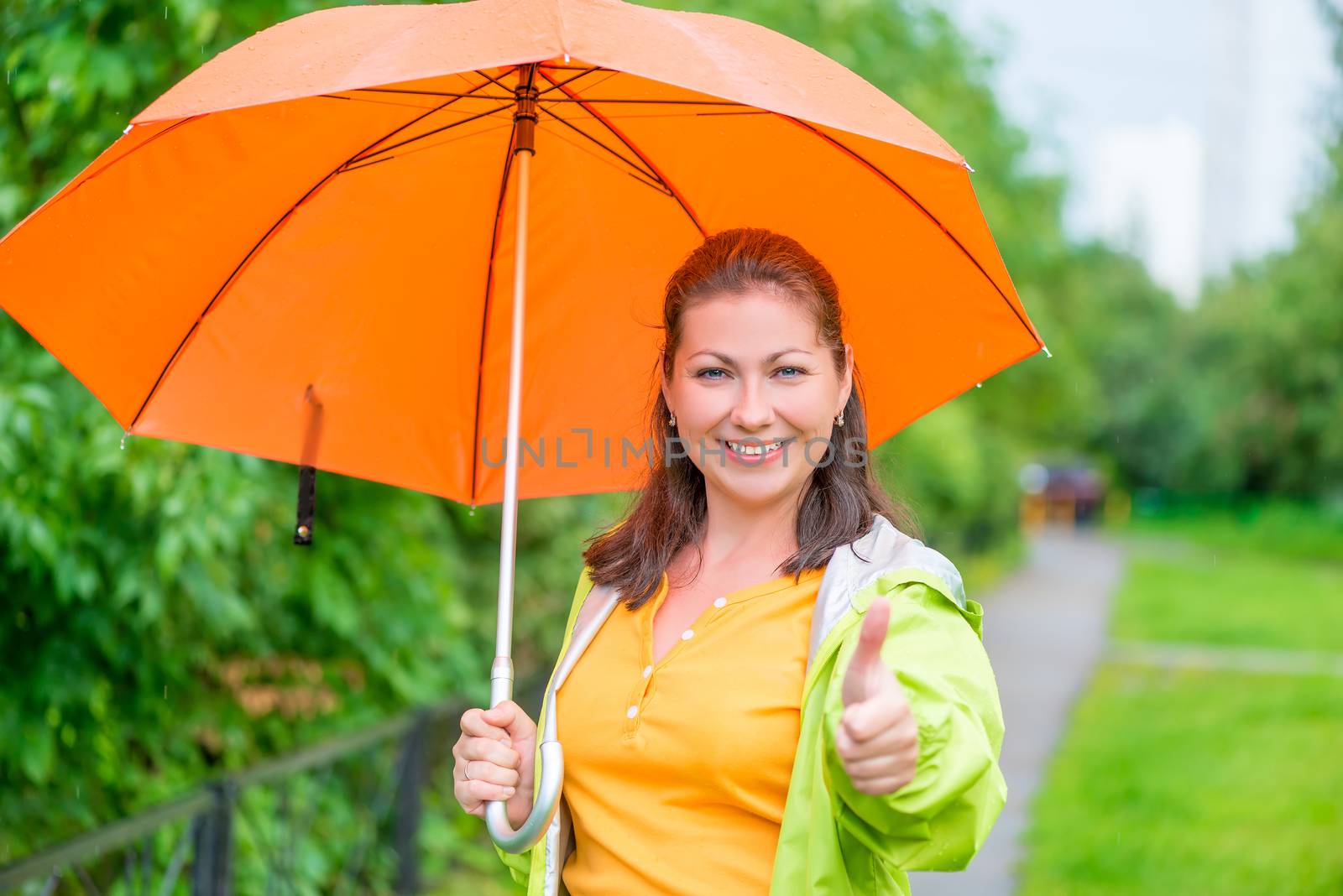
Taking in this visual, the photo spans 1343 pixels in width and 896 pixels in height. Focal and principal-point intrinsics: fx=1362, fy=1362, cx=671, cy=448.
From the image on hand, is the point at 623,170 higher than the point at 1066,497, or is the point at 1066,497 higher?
the point at 1066,497

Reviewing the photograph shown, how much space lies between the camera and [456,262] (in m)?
2.93

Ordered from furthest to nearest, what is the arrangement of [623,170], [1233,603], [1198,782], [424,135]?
1. [1233,603]
2. [1198,782]
3. [623,170]
4. [424,135]

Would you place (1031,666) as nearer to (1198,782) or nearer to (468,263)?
(1198,782)

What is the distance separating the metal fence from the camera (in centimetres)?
384

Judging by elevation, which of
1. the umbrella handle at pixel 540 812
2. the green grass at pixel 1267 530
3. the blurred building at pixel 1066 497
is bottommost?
the umbrella handle at pixel 540 812

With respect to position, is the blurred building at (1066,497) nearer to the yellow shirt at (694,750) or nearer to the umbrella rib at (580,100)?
the umbrella rib at (580,100)

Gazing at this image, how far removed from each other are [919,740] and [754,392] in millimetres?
731

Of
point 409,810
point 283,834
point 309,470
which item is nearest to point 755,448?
point 309,470

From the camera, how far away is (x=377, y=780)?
20.2ft

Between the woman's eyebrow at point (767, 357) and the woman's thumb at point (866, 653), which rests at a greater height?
the woman's eyebrow at point (767, 357)

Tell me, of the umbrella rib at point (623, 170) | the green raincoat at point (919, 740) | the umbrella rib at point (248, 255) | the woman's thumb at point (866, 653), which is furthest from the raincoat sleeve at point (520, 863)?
the umbrella rib at point (623, 170)

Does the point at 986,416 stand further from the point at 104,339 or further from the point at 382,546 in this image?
the point at 104,339

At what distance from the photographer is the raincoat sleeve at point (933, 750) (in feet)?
5.73

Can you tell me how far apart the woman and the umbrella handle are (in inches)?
1.5
